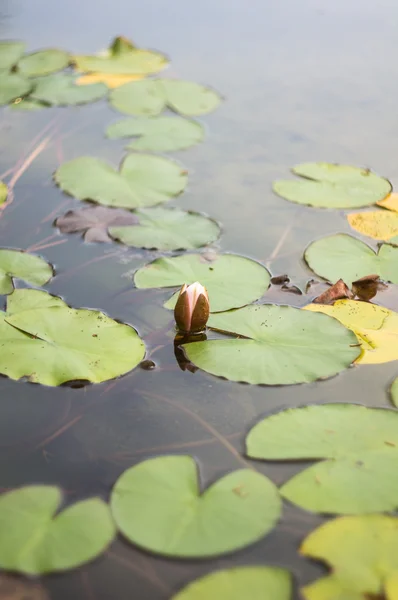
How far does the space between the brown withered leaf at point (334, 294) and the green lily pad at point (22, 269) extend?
2.44ft

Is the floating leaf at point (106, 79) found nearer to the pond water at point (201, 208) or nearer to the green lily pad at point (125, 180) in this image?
the pond water at point (201, 208)

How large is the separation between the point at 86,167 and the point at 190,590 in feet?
5.37

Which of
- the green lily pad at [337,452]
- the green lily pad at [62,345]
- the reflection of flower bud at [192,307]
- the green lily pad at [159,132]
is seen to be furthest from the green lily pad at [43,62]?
the green lily pad at [337,452]

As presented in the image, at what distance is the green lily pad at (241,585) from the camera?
46.3 inches

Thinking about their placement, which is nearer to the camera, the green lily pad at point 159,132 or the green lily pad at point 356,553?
the green lily pad at point 356,553

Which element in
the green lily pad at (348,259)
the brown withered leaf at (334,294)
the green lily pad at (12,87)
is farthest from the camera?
the green lily pad at (12,87)

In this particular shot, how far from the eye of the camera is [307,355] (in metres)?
1.69

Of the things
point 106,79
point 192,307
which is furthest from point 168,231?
point 106,79

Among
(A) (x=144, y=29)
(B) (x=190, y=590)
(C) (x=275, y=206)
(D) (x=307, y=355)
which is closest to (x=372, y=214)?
(C) (x=275, y=206)

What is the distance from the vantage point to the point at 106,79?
10.5ft

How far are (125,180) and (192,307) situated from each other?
82 cm

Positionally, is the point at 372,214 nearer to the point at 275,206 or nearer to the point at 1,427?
the point at 275,206

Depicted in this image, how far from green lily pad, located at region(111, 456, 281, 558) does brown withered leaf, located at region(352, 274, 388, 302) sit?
29.0 inches

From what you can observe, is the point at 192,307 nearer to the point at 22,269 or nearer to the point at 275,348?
the point at 275,348
